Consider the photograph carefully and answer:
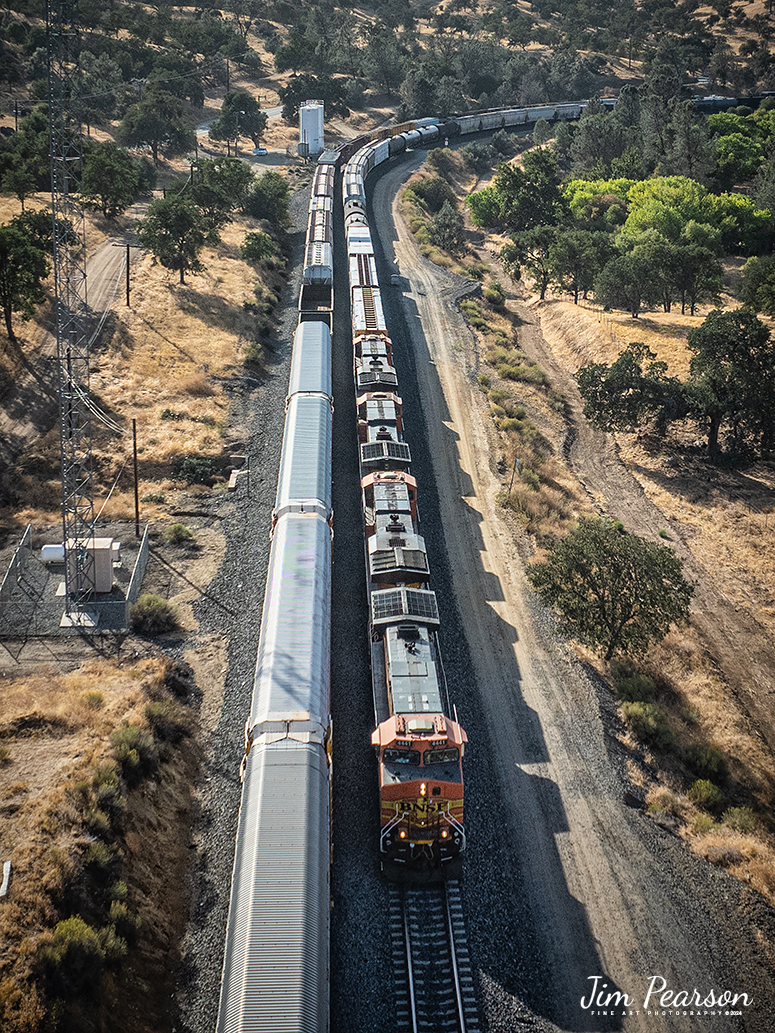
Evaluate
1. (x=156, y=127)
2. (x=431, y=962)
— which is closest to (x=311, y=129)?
(x=156, y=127)

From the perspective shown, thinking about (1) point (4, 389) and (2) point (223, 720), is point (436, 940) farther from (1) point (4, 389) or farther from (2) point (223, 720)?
(1) point (4, 389)

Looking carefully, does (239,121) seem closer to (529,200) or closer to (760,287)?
(529,200)

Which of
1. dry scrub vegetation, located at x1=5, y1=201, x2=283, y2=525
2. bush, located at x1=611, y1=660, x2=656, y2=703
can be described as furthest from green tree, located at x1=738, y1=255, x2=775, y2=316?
bush, located at x1=611, y1=660, x2=656, y2=703

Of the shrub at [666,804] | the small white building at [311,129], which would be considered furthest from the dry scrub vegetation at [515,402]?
the small white building at [311,129]

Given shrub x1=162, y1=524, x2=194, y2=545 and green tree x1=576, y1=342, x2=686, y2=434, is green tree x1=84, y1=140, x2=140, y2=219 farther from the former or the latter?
shrub x1=162, y1=524, x2=194, y2=545

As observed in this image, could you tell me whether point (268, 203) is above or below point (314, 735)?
above

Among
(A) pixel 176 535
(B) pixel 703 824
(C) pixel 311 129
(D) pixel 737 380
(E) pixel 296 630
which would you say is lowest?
(B) pixel 703 824

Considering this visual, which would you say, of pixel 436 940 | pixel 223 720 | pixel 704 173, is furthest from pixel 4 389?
pixel 704 173

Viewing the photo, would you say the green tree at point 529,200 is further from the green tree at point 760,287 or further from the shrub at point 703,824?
the shrub at point 703,824
